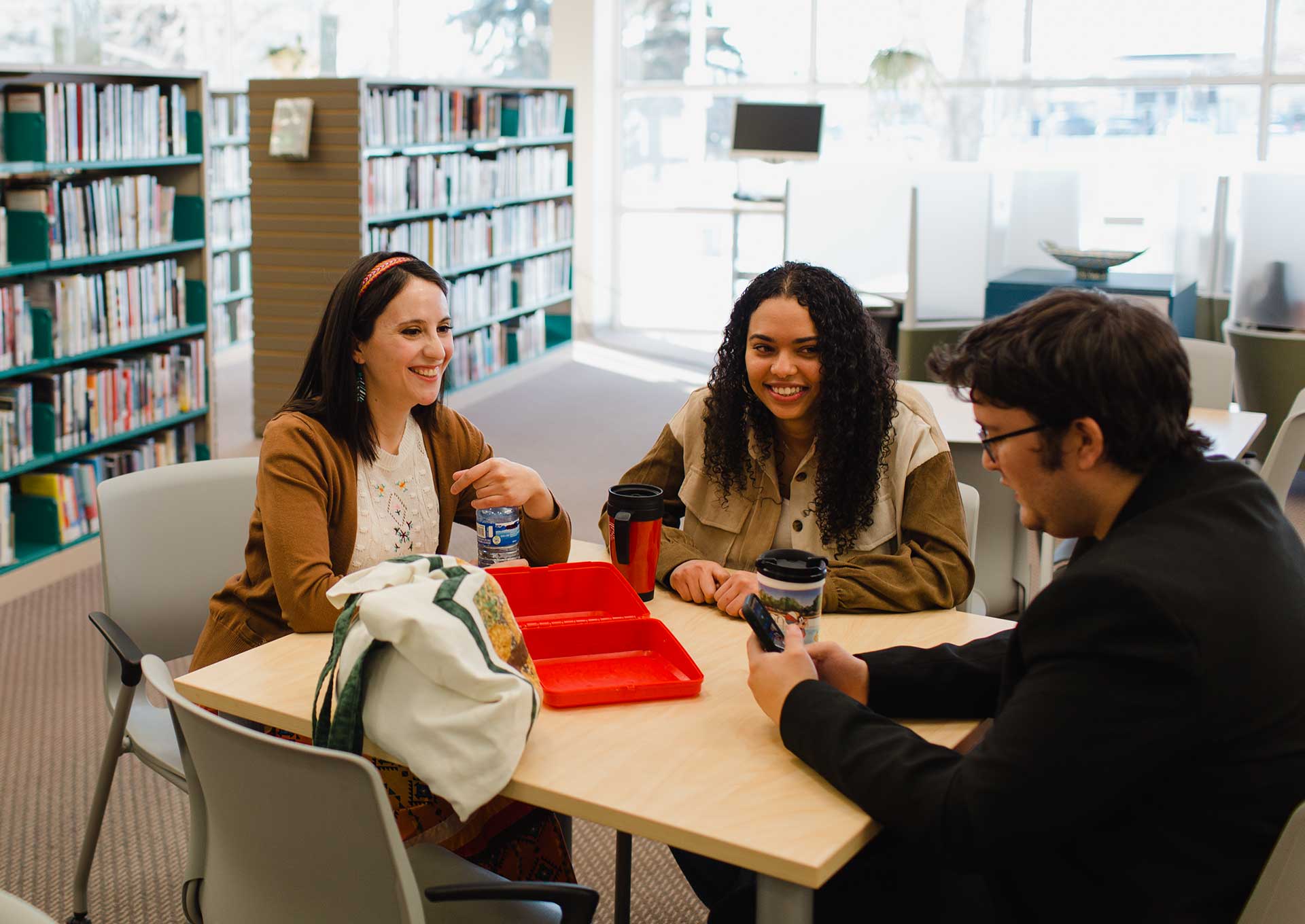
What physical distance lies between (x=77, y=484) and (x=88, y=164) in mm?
1132

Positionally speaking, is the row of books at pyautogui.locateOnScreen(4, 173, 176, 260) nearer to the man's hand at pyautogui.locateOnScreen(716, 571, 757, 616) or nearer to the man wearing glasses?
the man's hand at pyautogui.locateOnScreen(716, 571, 757, 616)

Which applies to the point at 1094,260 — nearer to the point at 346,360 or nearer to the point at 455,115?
the point at 455,115

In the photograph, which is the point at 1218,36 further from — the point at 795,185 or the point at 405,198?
the point at 405,198

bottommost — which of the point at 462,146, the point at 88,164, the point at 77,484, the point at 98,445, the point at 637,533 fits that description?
the point at 77,484

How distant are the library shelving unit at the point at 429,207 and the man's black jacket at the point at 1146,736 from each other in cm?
485

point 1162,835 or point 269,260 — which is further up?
point 269,260

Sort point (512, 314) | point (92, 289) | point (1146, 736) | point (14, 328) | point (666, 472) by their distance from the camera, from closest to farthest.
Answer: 1. point (1146, 736)
2. point (666, 472)
3. point (14, 328)
4. point (92, 289)
5. point (512, 314)

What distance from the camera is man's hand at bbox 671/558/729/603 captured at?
79.4 inches

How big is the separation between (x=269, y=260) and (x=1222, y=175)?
4602 millimetres

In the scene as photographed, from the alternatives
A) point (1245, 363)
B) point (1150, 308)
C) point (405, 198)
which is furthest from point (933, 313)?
point (1150, 308)

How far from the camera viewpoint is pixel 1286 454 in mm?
3084

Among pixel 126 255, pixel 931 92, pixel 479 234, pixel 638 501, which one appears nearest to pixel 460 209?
pixel 479 234

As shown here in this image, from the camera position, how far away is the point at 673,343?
9.06 m

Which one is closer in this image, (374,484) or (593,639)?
(593,639)
